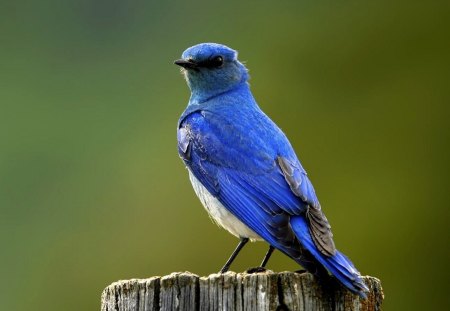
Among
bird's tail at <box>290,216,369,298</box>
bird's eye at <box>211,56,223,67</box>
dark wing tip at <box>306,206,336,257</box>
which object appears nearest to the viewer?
bird's tail at <box>290,216,369,298</box>

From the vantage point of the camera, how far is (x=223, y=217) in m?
9.15

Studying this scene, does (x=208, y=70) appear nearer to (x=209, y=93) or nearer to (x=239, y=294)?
(x=209, y=93)

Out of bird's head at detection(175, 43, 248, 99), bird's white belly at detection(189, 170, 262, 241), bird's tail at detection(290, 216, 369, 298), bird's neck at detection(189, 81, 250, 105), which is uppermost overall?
bird's head at detection(175, 43, 248, 99)

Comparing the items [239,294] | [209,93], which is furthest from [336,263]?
[209,93]

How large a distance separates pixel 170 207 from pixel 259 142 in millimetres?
7092

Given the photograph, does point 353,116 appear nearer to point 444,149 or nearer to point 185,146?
point 444,149

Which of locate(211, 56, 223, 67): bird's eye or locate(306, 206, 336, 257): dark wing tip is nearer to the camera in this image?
locate(306, 206, 336, 257): dark wing tip

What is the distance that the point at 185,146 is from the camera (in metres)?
9.77

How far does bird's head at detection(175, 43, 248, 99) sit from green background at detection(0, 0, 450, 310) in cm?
435

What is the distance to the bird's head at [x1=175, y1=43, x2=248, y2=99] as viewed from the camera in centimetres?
1027

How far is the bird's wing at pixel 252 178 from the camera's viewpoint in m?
8.20

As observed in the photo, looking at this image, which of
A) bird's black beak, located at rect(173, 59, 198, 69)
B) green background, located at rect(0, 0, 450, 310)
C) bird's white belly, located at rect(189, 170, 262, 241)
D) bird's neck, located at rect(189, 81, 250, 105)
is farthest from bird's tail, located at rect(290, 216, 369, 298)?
green background, located at rect(0, 0, 450, 310)

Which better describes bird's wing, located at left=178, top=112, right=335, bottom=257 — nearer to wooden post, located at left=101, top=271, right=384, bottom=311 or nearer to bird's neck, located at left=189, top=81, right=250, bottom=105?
bird's neck, located at left=189, top=81, right=250, bottom=105

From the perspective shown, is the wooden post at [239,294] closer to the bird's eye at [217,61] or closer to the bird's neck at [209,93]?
the bird's neck at [209,93]
